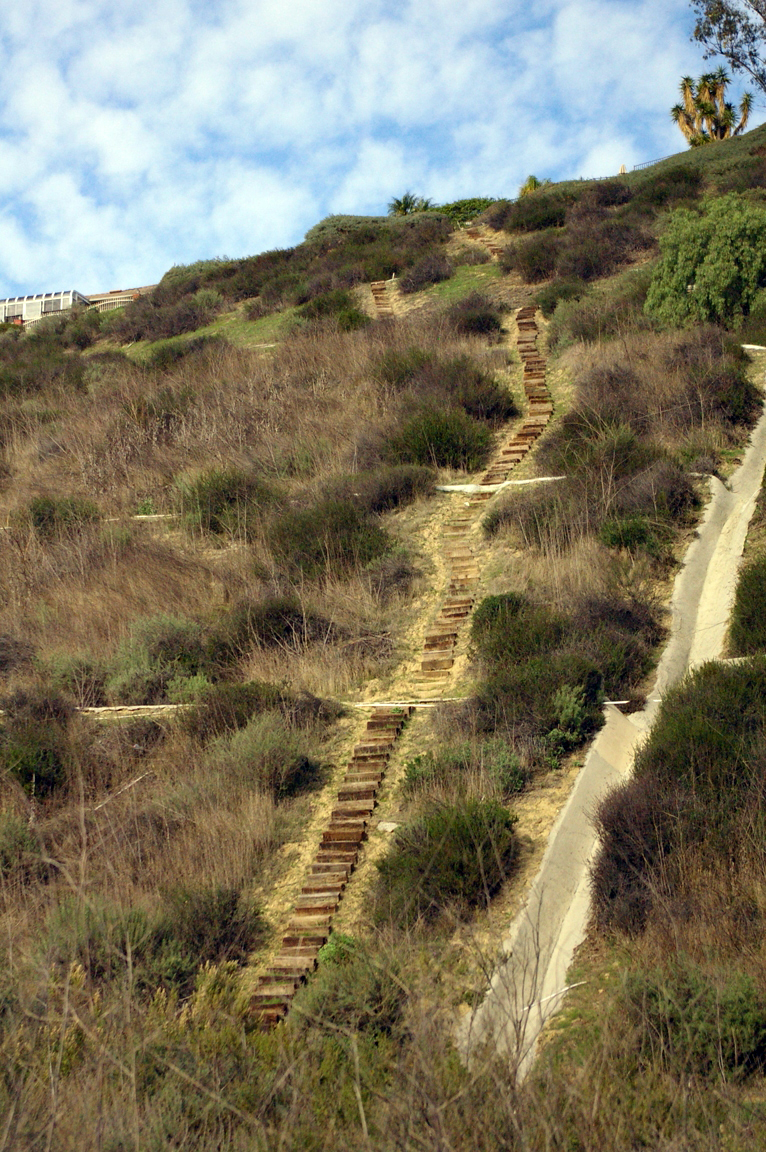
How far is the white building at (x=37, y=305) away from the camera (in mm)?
36156

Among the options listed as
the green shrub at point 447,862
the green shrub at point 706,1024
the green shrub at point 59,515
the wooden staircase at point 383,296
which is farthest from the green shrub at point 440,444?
the green shrub at point 706,1024

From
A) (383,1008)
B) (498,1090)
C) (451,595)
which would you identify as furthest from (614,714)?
(498,1090)

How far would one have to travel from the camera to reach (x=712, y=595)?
8344 millimetres

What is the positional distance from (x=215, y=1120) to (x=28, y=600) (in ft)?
25.0

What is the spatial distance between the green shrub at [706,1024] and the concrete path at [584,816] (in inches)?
16.8

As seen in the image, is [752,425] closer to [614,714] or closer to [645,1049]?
[614,714]

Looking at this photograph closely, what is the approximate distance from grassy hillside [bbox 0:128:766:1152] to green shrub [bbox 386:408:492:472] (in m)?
0.07

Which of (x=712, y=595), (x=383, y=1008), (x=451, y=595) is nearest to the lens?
(x=383, y=1008)

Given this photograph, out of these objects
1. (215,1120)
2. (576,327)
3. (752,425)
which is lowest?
(215,1120)

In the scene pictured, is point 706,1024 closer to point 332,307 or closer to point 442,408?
point 442,408

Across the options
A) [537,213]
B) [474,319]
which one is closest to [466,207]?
[537,213]

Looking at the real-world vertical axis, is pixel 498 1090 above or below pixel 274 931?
above

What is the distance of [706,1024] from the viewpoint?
3553mm

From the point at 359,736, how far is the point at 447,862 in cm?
225
